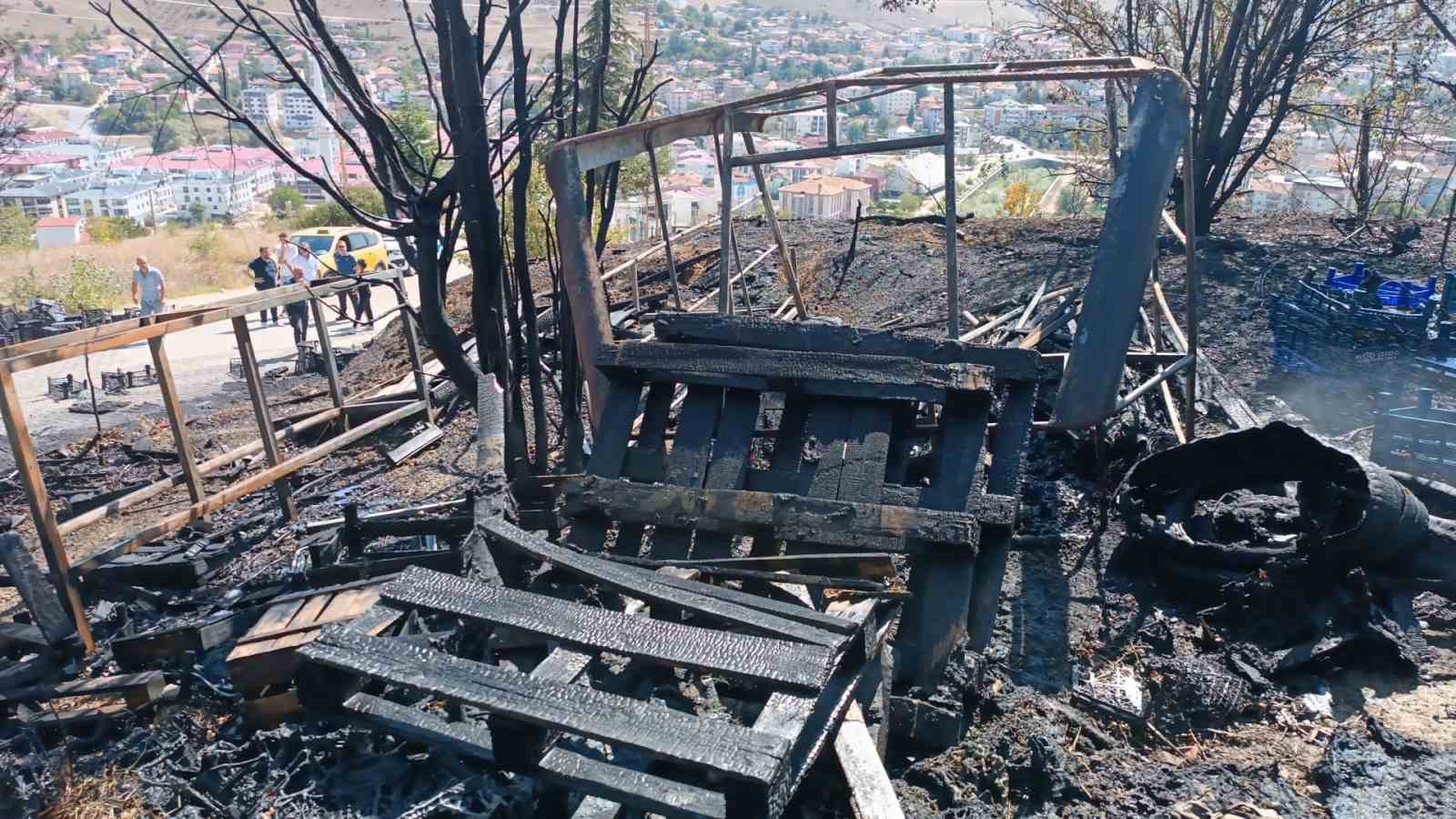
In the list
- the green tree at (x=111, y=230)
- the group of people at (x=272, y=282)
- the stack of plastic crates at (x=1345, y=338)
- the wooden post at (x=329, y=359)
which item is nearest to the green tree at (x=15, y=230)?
the green tree at (x=111, y=230)

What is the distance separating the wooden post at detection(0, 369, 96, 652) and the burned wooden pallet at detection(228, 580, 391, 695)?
4.57 feet

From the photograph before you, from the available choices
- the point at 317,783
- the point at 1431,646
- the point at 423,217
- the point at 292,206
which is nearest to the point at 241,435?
the point at 423,217

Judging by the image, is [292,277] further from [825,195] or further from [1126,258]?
[825,195]

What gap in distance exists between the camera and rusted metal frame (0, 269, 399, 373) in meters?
4.33

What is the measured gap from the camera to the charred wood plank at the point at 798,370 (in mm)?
4020

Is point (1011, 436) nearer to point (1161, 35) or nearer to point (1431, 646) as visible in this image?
point (1431, 646)

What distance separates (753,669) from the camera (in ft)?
8.86

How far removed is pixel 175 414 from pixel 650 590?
3.54 metres

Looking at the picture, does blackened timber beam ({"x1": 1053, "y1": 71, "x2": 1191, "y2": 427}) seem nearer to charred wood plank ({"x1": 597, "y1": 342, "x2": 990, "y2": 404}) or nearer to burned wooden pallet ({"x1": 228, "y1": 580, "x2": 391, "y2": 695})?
charred wood plank ({"x1": 597, "y1": 342, "x2": 990, "y2": 404})

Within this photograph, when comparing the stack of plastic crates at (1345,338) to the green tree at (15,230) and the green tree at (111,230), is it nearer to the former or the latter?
the green tree at (15,230)

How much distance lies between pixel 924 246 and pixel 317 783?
10260mm

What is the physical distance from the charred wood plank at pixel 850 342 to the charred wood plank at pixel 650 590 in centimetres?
151

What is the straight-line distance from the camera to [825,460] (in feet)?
13.2

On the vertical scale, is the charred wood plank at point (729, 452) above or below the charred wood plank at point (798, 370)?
below
